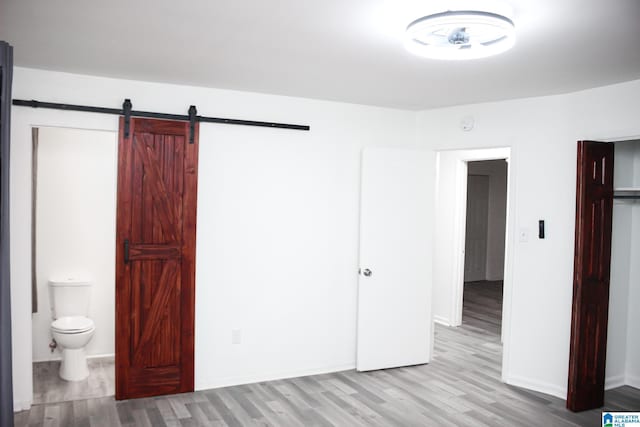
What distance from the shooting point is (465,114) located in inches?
186

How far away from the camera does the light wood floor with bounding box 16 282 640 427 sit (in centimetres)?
362

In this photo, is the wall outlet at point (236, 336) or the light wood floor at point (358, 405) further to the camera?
the wall outlet at point (236, 336)

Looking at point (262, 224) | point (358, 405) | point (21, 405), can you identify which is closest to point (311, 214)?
point (262, 224)

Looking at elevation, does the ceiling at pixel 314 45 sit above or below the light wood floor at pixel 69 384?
above

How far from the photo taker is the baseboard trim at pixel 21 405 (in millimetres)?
3645

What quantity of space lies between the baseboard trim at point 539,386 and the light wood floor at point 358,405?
7 cm

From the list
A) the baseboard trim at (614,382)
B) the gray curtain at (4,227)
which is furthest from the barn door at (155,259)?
the baseboard trim at (614,382)

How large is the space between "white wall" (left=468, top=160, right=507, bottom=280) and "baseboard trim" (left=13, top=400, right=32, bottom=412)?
805cm

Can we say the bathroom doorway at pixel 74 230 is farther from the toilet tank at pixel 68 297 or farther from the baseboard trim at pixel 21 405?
the baseboard trim at pixel 21 405

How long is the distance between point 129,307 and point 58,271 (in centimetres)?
128

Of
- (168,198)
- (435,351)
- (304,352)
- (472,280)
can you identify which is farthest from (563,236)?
(472,280)

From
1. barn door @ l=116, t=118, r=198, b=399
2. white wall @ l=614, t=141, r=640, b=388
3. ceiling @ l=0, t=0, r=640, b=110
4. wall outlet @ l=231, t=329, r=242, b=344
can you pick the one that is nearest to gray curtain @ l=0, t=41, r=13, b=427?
ceiling @ l=0, t=0, r=640, b=110

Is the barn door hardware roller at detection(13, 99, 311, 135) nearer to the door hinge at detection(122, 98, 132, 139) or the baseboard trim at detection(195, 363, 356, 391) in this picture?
the door hinge at detection(122, 98, 132, 139)

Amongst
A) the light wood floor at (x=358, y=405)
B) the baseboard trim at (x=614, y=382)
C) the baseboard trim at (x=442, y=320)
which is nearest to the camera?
the light wood floor at (x=358, y=405)
